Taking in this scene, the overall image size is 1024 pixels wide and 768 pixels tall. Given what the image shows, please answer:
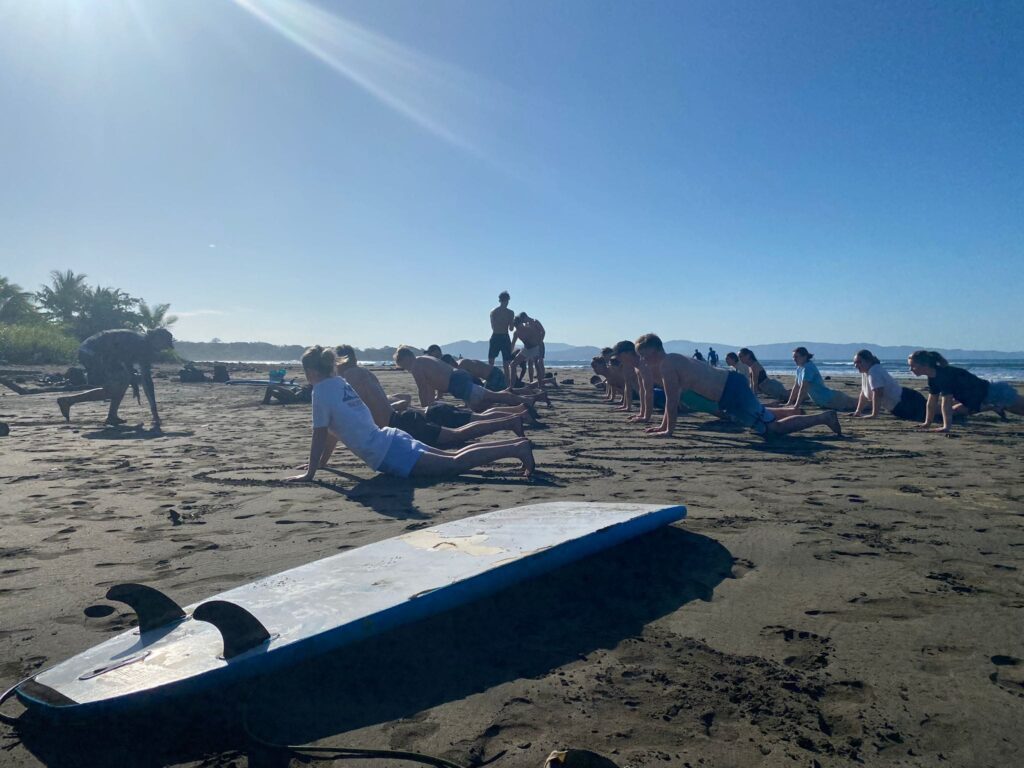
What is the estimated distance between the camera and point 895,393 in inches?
365

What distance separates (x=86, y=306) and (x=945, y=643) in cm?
4133

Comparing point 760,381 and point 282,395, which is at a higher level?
point 760,381

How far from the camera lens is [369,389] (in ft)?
20.2

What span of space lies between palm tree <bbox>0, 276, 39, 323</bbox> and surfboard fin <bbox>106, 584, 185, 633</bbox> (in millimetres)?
34689

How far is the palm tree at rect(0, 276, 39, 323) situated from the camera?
94.6 feet

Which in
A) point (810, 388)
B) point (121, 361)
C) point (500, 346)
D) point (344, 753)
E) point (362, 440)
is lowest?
point (344, 753)

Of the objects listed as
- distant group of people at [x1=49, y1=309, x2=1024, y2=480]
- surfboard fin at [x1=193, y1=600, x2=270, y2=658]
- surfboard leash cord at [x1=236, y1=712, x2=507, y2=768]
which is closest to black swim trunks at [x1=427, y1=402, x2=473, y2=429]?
distant group of people at [x1=49, y1=309, x2=1024, y2=480]

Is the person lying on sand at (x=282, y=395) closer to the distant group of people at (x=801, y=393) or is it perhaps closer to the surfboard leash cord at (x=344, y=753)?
the distant group of people at (x=801, y=393)

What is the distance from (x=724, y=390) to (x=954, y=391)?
3.58 meters

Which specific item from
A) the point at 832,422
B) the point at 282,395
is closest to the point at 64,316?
the point at 282,395

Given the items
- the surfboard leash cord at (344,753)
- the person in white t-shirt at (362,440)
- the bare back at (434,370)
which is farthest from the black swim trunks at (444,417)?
the surfboard leash cord at (344,753)

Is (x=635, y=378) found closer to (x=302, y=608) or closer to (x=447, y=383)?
(x=447, y=383)

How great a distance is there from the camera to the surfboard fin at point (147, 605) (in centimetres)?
209

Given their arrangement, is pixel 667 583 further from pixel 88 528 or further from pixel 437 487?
pixel 88 528
